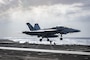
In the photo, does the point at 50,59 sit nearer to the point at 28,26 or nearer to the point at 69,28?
the point at 69,28

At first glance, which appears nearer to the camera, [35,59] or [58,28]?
[35,59]

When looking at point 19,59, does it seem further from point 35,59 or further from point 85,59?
point 85,59

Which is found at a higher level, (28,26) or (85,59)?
(28,26)

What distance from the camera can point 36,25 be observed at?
395 feet

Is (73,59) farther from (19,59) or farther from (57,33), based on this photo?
(57,33)

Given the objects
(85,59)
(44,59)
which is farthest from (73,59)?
(44,59)

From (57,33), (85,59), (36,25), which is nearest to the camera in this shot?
(85,59)

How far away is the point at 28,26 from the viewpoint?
4877 inches

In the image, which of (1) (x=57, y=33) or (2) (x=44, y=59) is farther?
(1) (x=57, y=33)

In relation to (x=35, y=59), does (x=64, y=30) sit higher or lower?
higher

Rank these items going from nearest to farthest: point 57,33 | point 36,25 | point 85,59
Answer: point 85,59
point 57,33
point 36,25

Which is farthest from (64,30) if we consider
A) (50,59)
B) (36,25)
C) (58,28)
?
(50,59)

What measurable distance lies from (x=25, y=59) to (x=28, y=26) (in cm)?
9451

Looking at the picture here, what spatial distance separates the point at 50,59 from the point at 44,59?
84 cm
